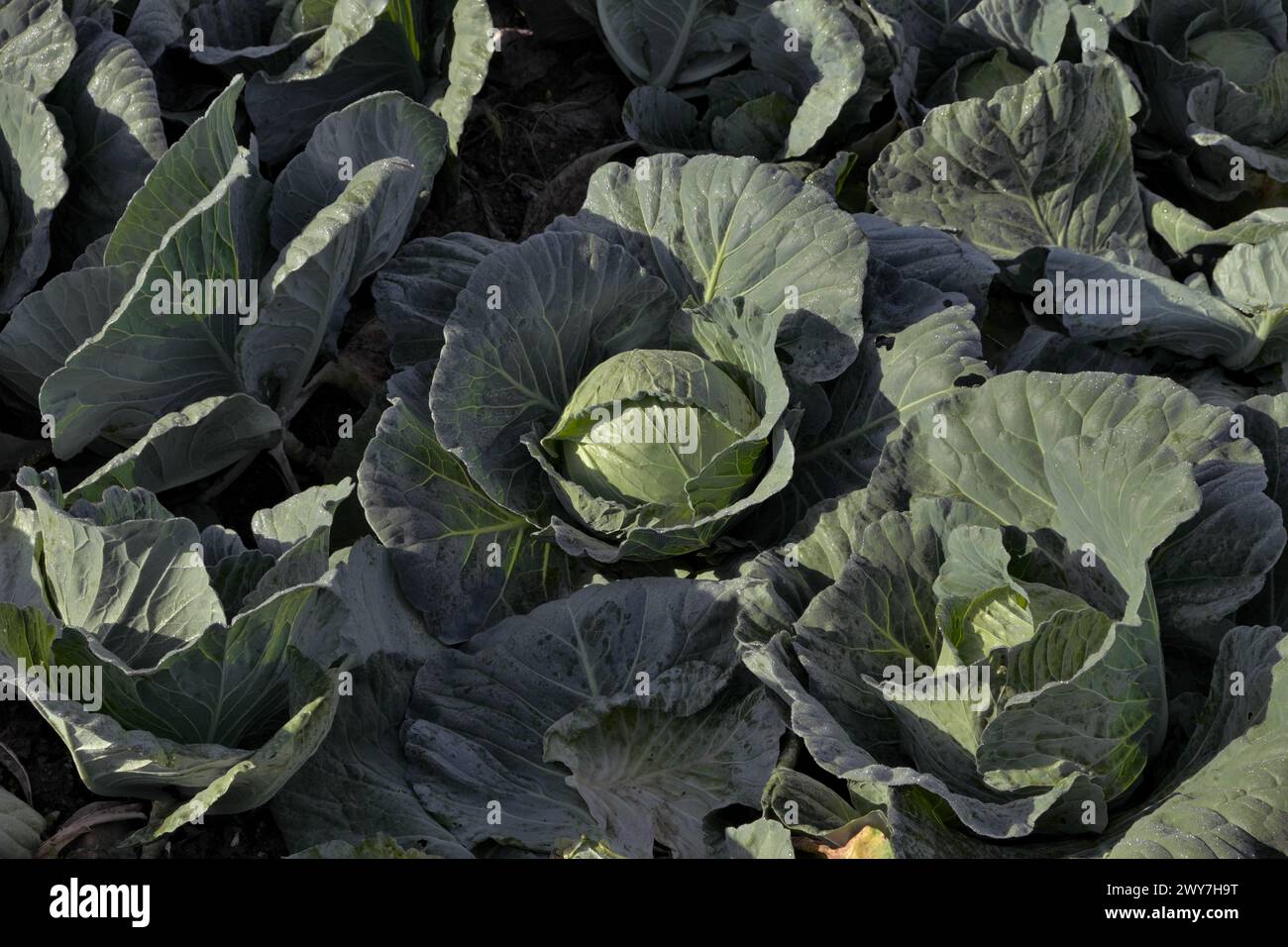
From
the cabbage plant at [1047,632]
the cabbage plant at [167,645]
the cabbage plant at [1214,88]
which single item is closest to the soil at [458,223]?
the cabbage plant at [167,645]

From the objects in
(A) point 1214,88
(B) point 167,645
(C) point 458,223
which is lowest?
(B) point 167,645

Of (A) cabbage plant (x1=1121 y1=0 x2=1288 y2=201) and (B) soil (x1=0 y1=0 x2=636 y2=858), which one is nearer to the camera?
(B) soil (x1=0 y1=0 x2=636 y2=858)

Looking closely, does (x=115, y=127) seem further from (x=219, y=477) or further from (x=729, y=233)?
(x=729, y=233)

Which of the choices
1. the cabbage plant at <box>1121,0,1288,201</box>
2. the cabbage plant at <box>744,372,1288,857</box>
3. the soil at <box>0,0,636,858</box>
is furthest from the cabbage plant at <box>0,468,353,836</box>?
the cabbage plant at <box>1121,0,1288,201</box>

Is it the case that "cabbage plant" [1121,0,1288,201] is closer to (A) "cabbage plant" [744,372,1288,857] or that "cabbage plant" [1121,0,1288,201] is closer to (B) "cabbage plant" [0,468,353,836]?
(A) "cabbage plant" [744,372,1288,857]

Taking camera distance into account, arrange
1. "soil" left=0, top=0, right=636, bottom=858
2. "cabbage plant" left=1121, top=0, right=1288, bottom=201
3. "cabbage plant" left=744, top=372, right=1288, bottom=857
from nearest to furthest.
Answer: "cabbage plant" left=744, top=372, right=1288, bottom=857, "soil" left=0, top=0, right=636, bottom=858, "cabbage plant" left=1121, top=0, right=1288, bottom=201

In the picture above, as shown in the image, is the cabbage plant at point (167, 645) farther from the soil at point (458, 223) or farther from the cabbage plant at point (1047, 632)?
the cabbage plant at point (1047, 632)

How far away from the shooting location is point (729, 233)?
426 cm

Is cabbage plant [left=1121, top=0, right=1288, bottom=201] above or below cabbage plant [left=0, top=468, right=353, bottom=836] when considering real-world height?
above

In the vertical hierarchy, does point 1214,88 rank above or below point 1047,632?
above

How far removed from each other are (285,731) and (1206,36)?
4721 mm

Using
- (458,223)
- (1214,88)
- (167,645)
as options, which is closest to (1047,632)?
(167,645)

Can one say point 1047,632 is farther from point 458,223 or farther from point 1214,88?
point 1214,88
